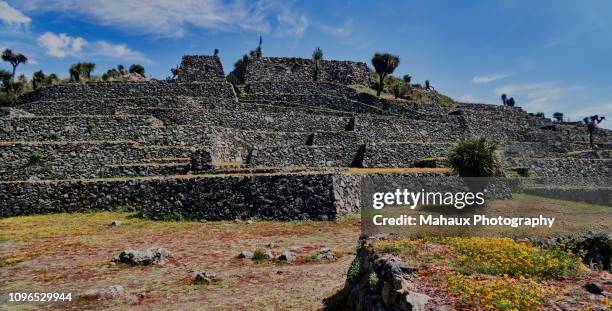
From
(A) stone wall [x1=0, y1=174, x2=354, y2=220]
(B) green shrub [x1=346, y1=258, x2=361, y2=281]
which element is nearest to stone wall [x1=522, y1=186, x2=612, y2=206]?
(A) stone wall [x1=0, y1=174, x2=354, y2=220]

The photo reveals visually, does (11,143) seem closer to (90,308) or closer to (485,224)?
(90,308)

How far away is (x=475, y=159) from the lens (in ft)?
56.9

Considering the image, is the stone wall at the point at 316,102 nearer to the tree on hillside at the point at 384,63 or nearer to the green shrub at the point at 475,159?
the tree on hillside at the point at 384,63

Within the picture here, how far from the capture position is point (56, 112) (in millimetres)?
31547

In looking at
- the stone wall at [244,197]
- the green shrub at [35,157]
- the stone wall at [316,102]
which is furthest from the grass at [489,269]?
the stone wall at [316,102]

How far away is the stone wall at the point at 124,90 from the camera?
36031mm

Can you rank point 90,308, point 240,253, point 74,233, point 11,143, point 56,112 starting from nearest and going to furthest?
point 90,308
point 240,253
point 74,233
point 11,143
point 56,112

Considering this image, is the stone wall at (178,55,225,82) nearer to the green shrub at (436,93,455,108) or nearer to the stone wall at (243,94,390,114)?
the stone wall at (243,94,390,114)

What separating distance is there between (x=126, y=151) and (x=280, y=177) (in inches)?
443

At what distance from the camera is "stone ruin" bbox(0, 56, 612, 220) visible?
17859mm

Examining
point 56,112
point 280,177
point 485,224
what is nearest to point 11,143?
point 56,112

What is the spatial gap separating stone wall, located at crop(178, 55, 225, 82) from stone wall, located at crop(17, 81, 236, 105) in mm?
3494

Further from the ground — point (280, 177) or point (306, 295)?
point (280, 177)

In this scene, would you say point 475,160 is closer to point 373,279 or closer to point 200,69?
point 373,279
